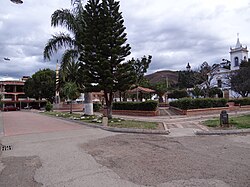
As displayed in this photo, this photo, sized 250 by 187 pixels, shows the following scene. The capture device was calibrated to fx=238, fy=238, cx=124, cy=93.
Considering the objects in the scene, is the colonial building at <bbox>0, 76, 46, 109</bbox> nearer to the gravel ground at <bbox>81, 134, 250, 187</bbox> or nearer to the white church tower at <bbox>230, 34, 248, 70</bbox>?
the white church tower at <bbox>230, 34, 248, 70</bbox>

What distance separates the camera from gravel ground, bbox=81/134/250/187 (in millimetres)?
4994

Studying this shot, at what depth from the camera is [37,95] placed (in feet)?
177

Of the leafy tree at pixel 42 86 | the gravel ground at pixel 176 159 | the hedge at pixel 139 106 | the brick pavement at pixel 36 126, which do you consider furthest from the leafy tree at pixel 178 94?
the gravel ground at pixel 176 159

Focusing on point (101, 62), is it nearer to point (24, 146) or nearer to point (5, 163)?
point (24, 146)

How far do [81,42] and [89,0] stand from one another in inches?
126

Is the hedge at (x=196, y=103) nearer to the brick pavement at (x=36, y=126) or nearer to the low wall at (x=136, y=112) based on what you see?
the low wall at (x=136, y=112)

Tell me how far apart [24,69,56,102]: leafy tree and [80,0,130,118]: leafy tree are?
37.0 m

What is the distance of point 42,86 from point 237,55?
48874mm

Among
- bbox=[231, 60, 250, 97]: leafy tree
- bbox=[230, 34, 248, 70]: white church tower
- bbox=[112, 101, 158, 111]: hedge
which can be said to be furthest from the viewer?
bbox=[230, 34, 248, 70]: white church tower

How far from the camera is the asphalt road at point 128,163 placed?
4.90 meters

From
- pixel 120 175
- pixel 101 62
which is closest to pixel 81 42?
pixel 101 62

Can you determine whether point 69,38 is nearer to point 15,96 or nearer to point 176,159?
point 176,159

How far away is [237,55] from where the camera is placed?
61.4 m

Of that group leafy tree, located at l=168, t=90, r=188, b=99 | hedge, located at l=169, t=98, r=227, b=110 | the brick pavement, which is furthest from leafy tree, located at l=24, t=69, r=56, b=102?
hedge, located at l=169, t=98, r=227, b=110
